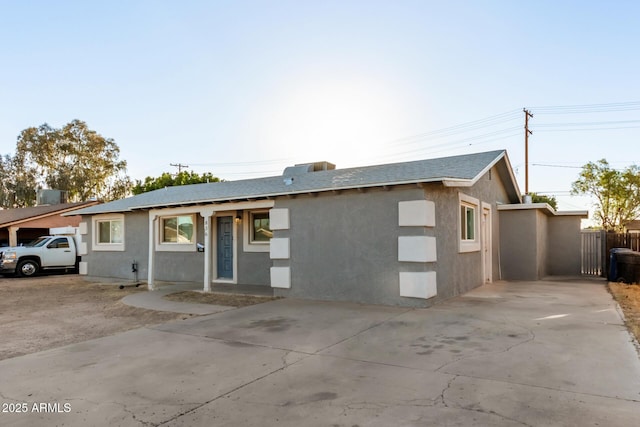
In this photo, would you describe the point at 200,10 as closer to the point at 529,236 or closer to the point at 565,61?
A: the point at 565,61

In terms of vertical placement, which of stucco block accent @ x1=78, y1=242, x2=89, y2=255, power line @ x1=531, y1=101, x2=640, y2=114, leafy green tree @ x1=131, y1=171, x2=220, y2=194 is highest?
power line @ x1=531, y1=101, x2=640, y2=114

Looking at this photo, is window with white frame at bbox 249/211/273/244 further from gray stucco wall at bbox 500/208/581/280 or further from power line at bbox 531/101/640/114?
power line at bbox 531/101/640/114

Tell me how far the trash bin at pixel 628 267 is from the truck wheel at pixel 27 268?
22.6m

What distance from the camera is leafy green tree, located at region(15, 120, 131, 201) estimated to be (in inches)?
1490

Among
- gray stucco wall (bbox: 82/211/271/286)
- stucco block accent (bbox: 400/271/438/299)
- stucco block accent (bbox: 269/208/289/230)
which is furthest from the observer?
gray stucco wall (bbox: 82/211/271/286)

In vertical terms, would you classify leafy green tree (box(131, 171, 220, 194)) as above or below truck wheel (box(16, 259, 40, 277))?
above

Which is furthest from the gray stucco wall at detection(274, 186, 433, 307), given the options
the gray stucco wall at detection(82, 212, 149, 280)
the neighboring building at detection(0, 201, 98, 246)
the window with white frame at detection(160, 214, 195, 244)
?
the neighboring building at detection(0, 201, 98, 246)

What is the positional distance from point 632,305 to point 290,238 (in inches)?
304

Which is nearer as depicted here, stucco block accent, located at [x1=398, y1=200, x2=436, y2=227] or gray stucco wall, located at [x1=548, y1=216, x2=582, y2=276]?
stucco block accent, located at [x1=398, y1=200, x2=436, y2=227]

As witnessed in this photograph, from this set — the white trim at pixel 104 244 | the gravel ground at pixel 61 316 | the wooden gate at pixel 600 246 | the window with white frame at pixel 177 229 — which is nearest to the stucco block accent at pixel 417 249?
the gravel ground at pixel 61 316

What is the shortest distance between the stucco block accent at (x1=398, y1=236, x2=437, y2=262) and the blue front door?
21.2ft

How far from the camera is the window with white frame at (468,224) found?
1020 cm

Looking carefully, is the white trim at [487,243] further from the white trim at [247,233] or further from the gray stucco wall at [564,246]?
the white trim at [247,233]

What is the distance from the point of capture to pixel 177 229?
1454cm
